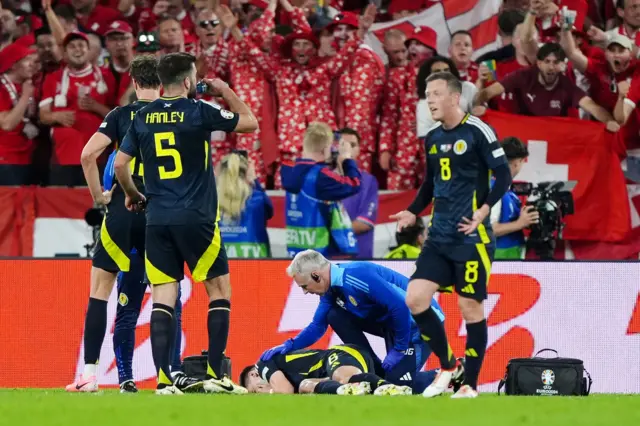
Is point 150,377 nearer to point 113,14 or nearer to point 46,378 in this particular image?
point 46,378

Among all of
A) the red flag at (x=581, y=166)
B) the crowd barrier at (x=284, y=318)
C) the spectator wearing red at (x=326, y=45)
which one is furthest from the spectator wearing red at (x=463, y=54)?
Answer: the crowd barrier at (x=284, y=318)

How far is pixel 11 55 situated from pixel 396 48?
4472 millimetres

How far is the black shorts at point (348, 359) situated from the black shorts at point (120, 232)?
1720mm

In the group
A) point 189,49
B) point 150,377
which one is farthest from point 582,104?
point 150,377

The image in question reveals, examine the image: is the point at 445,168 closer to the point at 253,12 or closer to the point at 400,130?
the point at 400,130

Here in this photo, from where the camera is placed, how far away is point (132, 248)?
973cm

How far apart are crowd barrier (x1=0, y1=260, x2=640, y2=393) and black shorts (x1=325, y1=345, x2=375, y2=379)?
183 cm

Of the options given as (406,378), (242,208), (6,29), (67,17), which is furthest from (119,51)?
(406,378)

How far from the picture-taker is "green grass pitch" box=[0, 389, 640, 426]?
6.96 metres

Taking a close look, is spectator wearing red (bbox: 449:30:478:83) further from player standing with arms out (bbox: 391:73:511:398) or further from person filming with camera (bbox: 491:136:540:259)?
player standing with arms out (bbox: 391:73:511:398)

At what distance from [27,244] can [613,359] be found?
6275 millimetres

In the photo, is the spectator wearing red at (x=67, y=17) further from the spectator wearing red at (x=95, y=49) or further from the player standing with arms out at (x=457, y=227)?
the player standing with arms out at (x=457, y=227)

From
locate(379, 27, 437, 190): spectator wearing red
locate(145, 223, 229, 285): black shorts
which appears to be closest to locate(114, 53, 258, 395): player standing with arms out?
locate(145, 223, 229, 285): black shorts

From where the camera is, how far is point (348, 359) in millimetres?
10008
